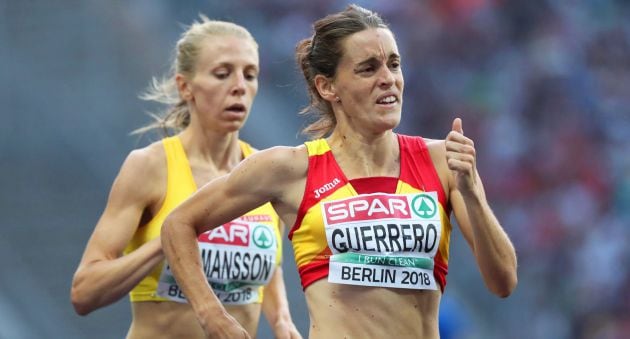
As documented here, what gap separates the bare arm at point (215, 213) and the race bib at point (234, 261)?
2.35ft

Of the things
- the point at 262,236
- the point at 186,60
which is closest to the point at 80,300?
the point at 262,236

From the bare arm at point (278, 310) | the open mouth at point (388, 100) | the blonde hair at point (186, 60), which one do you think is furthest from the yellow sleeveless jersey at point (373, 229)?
the blonde hair at point (186, 60)

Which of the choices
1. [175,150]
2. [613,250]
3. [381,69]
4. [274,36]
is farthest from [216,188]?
[274,36]

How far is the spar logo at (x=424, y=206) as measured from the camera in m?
3.93

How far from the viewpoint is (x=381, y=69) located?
13.1 feet

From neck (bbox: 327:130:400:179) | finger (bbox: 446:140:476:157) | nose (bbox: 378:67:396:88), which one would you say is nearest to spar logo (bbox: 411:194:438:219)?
neck (bbox: 327:130:400:179)

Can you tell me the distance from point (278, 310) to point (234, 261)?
1.59ft

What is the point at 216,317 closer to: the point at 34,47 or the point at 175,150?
the point at 175,150

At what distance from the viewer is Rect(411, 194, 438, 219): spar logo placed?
155 inches

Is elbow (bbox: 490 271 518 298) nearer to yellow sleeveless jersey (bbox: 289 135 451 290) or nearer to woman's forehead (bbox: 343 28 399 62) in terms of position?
yellow sleeveless jersey (bbox: 289 135 451 290)

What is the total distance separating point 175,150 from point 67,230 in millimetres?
4574

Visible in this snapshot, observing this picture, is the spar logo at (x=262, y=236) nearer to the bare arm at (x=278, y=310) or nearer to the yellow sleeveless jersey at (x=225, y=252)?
the yellow sleeveless jersey at (x=225, y=252)

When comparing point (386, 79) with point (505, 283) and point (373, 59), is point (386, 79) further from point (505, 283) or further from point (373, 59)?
point (505, 283)

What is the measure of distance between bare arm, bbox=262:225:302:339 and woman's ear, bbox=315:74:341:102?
1.23 metres
